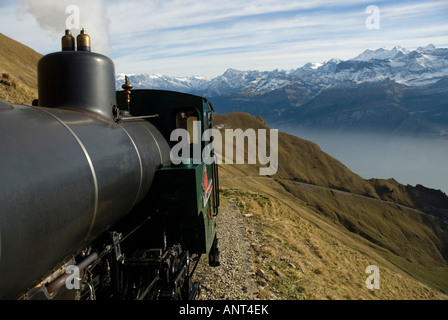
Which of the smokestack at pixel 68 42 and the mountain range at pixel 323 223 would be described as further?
the mountain range at pixel 323 223

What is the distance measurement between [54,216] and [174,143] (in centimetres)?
467

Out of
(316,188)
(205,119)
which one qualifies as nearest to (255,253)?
(205,119)

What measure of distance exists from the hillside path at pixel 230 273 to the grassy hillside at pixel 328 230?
68 centimetres

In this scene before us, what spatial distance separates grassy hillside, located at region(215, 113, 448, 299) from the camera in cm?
1579

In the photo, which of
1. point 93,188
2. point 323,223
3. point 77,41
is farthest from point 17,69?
point 93,188

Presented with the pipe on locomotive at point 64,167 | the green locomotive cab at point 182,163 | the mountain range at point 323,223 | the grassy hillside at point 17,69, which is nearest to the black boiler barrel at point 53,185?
the pipe on locomotive at point 64,167

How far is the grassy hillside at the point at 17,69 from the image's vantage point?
34031 mm

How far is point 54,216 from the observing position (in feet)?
11.8

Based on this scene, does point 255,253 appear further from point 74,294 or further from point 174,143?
point 74,294

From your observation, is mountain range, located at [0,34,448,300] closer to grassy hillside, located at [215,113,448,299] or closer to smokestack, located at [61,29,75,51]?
grassy hillside, located at [215,113,448,299]

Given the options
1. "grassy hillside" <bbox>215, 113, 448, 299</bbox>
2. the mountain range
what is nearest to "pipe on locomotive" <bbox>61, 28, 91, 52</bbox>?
the mountain range

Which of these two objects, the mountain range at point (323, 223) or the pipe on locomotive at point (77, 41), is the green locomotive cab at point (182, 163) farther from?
the mountain range at point (323, 223)

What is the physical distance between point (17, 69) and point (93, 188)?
80922 mm

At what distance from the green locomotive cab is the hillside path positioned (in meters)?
3.05
